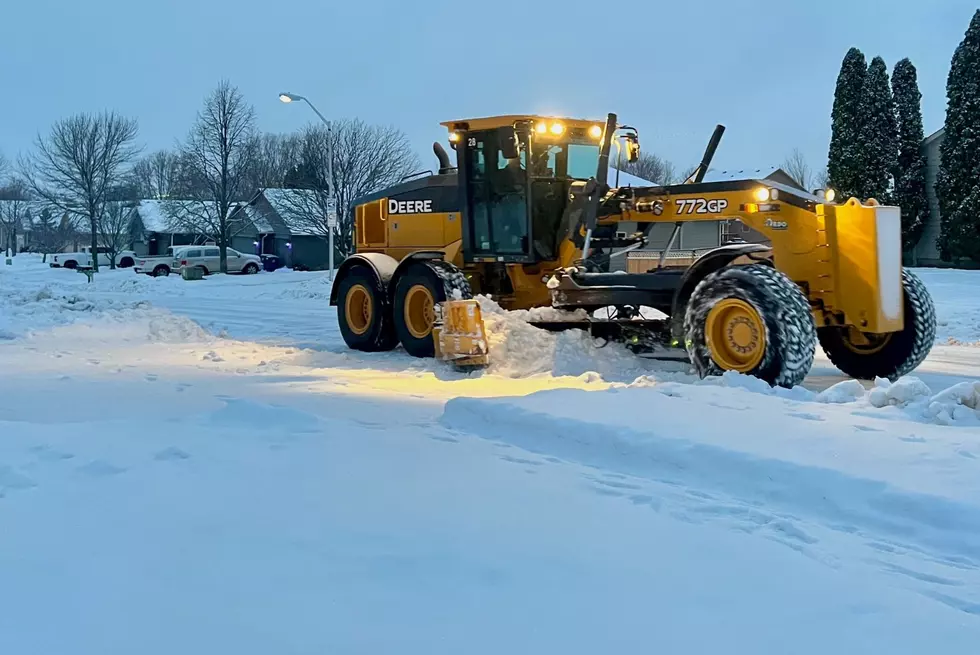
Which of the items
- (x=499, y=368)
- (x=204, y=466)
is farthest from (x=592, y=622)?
(x=499, y=368)

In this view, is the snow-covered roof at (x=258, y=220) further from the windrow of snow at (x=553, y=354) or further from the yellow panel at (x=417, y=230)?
the windrow of snow at (x=553, y=354)

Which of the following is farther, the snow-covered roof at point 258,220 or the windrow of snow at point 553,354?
the snow-covered roof at point 258,220

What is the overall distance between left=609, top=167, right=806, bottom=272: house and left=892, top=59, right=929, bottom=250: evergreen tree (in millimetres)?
24799

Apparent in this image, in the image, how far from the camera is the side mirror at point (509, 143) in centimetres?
1080

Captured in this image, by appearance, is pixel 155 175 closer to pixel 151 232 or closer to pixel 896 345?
pixel 151 232

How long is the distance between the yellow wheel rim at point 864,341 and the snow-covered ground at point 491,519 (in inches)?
98.3

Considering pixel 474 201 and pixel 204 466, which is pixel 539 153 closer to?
pixel 474 201

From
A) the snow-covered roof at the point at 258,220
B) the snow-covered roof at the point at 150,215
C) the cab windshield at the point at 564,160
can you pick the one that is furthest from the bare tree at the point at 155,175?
the cab windshield at the point at 564,160

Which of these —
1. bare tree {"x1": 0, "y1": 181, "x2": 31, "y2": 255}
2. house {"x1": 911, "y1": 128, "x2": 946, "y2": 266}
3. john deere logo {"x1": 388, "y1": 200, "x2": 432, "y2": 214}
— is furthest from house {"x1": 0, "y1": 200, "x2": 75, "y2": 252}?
john deere logo {"x1": 388, "y1": 200, "x2": 432, "y2": 214}

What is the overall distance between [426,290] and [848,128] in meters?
25.7

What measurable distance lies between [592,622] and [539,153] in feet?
27.7

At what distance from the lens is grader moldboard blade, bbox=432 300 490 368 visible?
9820 mm

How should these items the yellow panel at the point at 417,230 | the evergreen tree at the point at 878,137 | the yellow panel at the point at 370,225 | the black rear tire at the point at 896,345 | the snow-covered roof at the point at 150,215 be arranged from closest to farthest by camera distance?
1. the black rear tire at the point at 896,345
2. the yellow panel at the point at 417,230
3. the yellow panel at the point at 370,225
4. the evergreen tree at the point at 878,137
5. the snow-covered roof at the point at 150,215

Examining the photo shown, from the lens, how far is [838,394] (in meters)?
6.97
